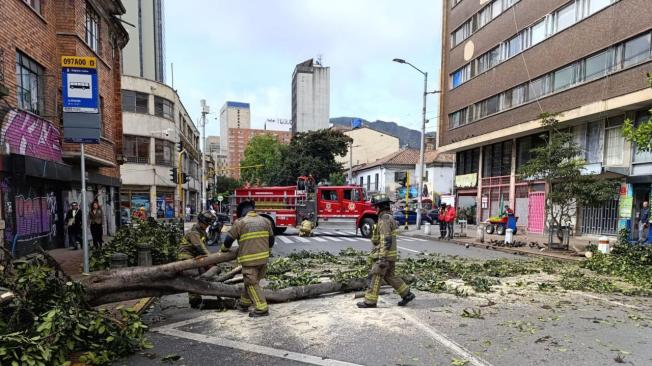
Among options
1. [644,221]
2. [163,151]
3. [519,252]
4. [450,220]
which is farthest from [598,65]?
[163,151]

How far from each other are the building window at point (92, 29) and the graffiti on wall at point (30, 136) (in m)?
4.16

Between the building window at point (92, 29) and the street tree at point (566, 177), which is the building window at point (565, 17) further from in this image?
the building window at point (92, 29)

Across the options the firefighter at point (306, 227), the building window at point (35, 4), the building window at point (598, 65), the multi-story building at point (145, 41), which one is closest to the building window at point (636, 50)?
the building window at point (598, 65)

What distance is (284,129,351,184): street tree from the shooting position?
4616 centimetres

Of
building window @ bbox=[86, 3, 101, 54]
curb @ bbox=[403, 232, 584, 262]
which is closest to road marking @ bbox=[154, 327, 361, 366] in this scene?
curb @ bbox=[403, 232, 584, 262]

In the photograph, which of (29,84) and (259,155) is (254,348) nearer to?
(29,84)

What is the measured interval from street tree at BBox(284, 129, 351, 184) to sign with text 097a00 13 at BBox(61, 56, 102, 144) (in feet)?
129

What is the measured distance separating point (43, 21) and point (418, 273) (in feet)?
40.9

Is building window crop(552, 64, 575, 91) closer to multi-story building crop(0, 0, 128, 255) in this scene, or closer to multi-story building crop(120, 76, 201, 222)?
multi-story building crop(0, 0, 128, 255)

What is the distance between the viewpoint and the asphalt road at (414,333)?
438 cm

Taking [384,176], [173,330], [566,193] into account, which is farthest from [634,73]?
[384,176]

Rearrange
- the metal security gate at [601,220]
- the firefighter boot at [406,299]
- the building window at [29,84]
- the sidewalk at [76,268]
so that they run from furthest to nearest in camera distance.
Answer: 1. the metal security gate at [601,220]
2. the building window at [29,84]
3. the firefighter boot at [406,299]
4. the sidewalk at [76,268]

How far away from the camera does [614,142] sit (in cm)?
1798

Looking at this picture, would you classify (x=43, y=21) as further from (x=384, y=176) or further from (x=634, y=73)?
(x=384, y=176)
